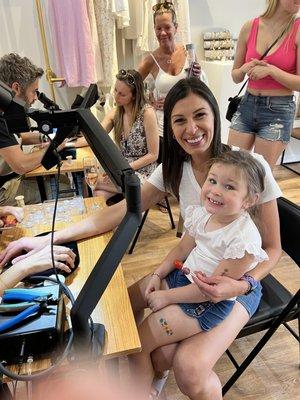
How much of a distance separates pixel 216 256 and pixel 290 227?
321mm

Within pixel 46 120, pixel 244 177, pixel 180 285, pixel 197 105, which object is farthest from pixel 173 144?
pixel 46 120

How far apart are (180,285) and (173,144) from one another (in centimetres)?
52

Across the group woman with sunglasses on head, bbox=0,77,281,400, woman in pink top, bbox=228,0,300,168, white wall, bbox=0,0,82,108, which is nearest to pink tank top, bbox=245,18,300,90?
woman in pink top, bbox=228,0,300,168

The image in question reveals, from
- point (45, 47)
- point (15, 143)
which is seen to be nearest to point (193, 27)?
point (45, 47)

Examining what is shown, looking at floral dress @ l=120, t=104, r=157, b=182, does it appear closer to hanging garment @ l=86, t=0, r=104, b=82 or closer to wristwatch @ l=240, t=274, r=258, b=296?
hanging garment @ l=86, t=0, r=104, b=82

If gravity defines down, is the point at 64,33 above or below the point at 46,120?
above

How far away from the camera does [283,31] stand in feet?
5.44

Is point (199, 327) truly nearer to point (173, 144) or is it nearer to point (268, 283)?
point (268, 283)

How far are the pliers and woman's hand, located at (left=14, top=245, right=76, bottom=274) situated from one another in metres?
0.15

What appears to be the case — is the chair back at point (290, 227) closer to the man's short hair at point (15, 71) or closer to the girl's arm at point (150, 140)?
the girl's arm at point (150, 140)

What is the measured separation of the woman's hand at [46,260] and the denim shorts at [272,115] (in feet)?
4.08

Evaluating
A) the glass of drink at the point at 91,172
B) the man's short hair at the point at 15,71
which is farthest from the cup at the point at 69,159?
the man's short hair at the point at 15,71

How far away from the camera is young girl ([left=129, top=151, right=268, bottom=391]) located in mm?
1034

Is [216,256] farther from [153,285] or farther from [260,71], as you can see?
[260,71]
